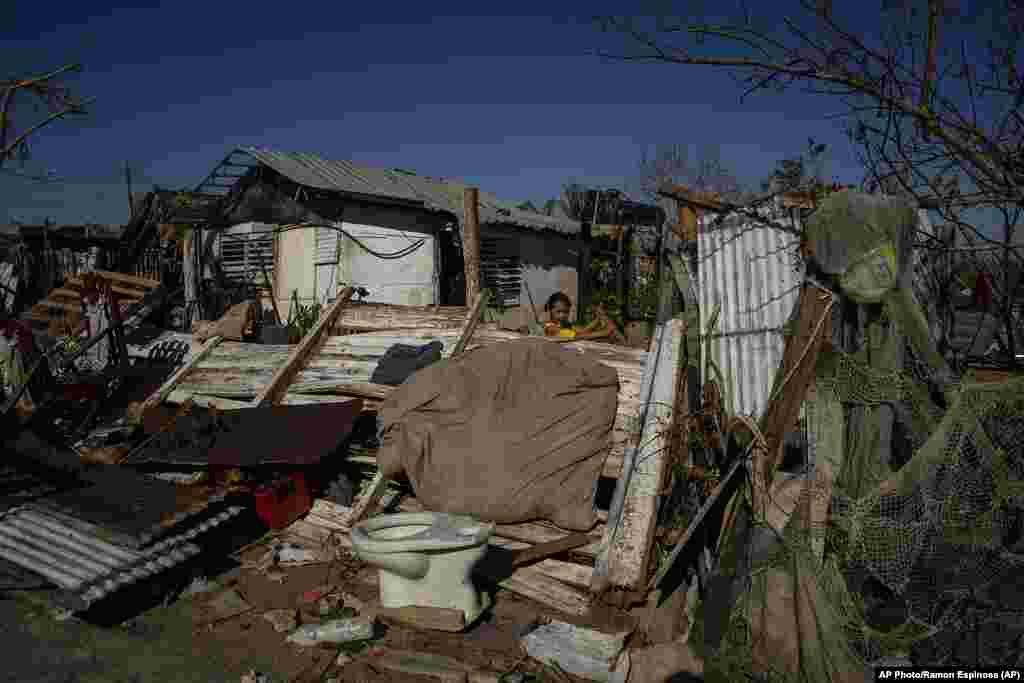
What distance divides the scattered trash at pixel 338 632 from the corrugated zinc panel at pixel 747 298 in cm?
438

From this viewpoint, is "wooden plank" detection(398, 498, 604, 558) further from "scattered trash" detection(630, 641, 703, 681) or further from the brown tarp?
"scattered trash" detection(630, 641, 703, 681)

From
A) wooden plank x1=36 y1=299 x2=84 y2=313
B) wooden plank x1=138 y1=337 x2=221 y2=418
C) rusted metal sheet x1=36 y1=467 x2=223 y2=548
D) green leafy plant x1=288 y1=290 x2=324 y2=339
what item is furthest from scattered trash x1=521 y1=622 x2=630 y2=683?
wooden plank x1=36 y1=299 x2=84 y2=313

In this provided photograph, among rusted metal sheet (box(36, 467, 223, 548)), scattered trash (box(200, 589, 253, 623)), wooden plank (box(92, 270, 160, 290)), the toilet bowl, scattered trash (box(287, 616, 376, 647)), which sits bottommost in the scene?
scattered trash (box(200, 589, 253, 623))

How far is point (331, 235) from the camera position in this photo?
13836 millimetres

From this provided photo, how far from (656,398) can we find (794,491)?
2.29 metres

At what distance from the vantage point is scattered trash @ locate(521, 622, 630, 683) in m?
3.85

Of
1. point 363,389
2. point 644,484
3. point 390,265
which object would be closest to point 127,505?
point 363,389

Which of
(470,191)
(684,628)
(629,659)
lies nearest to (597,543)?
(684,628)

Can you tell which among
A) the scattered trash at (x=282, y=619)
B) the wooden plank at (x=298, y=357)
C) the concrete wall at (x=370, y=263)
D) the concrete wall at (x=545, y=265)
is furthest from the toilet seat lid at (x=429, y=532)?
the concrete wall at (x=545, y=265)

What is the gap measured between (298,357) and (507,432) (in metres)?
3.12

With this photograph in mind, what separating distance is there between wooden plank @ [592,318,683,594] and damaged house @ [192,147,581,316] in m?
7.53

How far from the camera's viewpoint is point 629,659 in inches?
153

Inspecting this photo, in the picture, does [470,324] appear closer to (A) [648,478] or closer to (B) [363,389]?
(B) [363,389]

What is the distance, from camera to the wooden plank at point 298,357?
7293 mm
